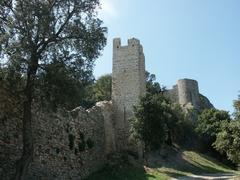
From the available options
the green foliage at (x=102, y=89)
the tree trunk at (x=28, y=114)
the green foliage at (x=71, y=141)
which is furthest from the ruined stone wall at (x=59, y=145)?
the green foliage at (x=102, y=89)

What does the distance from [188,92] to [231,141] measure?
32.2 metres

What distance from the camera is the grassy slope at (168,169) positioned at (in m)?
26.1

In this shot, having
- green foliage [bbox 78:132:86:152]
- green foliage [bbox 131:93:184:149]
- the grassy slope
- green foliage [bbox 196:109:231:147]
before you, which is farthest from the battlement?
green foliage [bbox 196:109:231:147]

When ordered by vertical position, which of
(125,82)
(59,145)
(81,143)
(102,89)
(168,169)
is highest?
(102,89)

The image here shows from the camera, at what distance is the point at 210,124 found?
44.8 meters

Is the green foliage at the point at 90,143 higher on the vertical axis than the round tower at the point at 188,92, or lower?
lower

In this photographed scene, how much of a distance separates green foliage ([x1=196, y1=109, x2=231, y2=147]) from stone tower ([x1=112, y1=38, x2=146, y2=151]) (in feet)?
38.7

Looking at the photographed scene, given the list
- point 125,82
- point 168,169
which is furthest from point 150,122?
point 125,82

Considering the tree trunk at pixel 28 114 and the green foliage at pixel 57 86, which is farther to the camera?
the green foliage at pixel 57 86

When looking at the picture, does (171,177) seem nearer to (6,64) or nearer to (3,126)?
(3,126)

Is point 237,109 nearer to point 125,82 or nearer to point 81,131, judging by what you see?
point 81,131

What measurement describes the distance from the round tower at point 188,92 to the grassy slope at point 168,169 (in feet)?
50.9

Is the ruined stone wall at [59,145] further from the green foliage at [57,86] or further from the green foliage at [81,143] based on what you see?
the green foliage at [57,86]

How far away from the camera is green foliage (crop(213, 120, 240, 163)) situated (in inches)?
897
